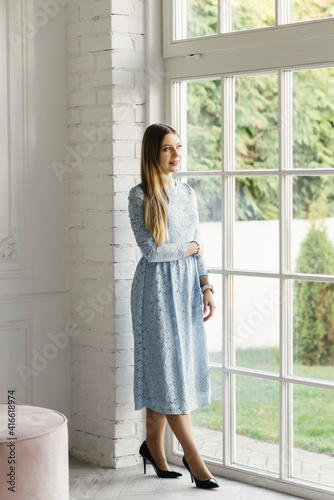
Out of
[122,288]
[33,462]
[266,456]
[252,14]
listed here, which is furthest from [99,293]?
[33,462]

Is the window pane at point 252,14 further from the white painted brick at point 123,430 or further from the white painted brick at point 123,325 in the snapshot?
the white painted brick at point 123,430

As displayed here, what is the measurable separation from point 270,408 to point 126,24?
1.94m

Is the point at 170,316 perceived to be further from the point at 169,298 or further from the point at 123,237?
the point at 123,237

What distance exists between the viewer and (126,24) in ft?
12.1

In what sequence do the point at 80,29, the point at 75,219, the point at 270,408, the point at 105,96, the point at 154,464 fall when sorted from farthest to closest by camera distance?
the point at 75,219 < the point at 80,29 < the point at 105,96 < the point at 154,464 < the point at 270,408

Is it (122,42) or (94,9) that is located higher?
(94,9)

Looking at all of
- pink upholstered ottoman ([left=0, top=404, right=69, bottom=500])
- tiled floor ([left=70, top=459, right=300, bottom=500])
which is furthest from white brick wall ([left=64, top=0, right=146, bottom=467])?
pink upholstered ottoman ([left=0, top=404, right=69, bottom=500])

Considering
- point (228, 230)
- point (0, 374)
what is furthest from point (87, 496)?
point (228, 230)

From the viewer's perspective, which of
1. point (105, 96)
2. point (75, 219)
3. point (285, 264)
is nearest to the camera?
point (285, 264)

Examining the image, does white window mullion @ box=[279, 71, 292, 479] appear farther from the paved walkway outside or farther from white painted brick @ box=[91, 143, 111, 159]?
white painted brick @ box=[91, 143, 111, 159]

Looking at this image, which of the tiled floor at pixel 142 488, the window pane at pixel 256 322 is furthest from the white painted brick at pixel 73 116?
the tiled floor at pixel 142 488

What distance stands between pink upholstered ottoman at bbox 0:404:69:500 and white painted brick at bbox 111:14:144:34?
7.12 ft

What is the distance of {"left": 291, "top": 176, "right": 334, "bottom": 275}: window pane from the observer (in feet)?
10.3

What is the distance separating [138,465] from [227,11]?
223cm
